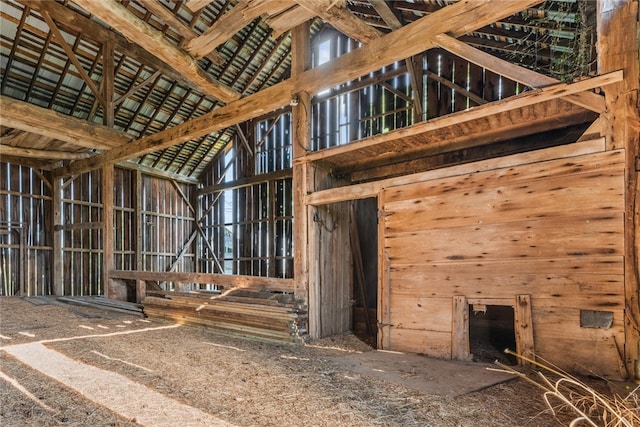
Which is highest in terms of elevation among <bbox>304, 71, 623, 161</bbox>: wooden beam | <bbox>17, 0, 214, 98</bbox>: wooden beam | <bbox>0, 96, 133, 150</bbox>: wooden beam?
<bbox>17, 0, 214, 98</bbox>: wooden beam

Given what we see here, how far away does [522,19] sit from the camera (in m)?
5.70

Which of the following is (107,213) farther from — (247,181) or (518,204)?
(518,204)

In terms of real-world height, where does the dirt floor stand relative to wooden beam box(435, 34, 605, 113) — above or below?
below

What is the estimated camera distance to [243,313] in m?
5.71

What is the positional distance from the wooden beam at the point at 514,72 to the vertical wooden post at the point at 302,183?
222 centimetres

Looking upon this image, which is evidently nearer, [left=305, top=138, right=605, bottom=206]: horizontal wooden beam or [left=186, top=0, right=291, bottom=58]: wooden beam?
[left=305, top=138, right=605, bottom=206]: horizontal wooden beam

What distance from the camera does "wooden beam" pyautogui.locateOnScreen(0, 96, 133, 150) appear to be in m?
6.61

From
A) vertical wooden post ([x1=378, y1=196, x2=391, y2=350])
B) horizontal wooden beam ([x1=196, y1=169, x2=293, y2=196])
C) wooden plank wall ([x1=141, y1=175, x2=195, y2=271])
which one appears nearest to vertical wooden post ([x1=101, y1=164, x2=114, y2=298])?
wooden plank wall ([x1=141, y1=175, x2=195, y2=271])

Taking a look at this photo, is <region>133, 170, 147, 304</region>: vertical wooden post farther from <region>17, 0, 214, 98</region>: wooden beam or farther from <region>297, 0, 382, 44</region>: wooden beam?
<region>297, 0, 382, 44</region>: wooden beam

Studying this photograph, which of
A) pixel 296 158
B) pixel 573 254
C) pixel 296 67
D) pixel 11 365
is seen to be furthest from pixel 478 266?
pixel 11 365

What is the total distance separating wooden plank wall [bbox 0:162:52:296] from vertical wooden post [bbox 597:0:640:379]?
1277cm

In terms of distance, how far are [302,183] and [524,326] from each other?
3.45m

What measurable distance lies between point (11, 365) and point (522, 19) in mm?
8059

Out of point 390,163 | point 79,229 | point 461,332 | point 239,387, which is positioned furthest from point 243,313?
point 79,229
